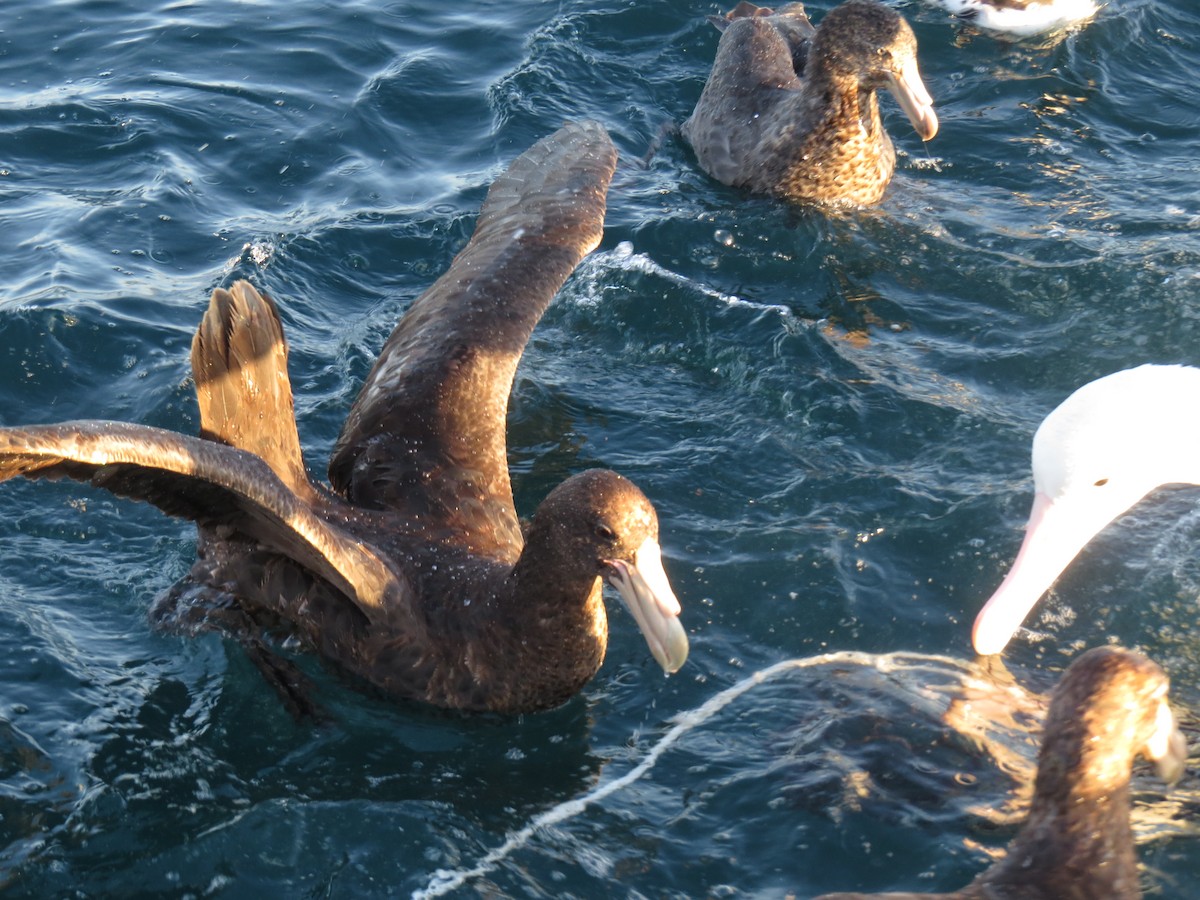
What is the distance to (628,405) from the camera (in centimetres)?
754

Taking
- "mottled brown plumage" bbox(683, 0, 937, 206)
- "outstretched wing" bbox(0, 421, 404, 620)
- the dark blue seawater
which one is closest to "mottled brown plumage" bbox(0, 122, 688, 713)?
"outstretched wing" bbox(0, 421, 404, 620)

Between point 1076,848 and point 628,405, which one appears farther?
point 628,405

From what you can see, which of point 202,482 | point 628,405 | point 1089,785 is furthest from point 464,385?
point 1089,785

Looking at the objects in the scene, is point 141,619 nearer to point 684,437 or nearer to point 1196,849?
point 684,437

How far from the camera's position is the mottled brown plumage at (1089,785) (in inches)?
167

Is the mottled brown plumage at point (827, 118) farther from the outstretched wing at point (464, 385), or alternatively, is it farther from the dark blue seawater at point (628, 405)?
the outstretched wing at point (464, 385)

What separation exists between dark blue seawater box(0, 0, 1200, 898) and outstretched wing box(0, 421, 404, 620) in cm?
66

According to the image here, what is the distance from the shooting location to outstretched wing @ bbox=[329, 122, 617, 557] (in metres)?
6.35

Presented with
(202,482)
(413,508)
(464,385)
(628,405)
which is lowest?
(628,405)

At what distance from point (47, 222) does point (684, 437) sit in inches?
167

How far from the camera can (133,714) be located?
18.6ft

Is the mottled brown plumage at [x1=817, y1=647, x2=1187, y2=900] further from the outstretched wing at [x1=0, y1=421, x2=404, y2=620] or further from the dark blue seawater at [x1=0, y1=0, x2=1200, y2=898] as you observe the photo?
the outstretched wing at [x1=0, y1=421, x2=404, y2=620]

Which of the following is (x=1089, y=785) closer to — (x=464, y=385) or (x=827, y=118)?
(x=464, y=385)

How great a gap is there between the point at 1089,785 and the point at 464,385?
3.14 meters
